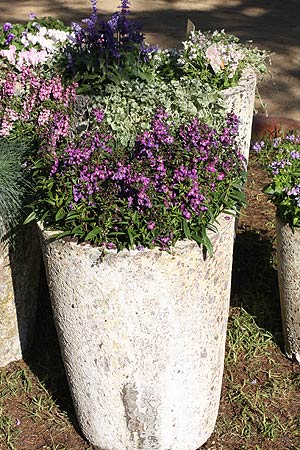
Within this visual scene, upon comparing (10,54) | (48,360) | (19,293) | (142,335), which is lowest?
(48,360)

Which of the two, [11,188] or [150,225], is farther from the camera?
[11,188]

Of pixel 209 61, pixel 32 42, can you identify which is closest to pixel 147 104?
pixel 209 61

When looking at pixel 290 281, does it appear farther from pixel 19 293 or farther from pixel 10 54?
pixel 10 54

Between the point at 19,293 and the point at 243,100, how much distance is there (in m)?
1.33

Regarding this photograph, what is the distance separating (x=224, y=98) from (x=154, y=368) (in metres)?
1.30

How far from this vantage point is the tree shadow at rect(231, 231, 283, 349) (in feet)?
13.4

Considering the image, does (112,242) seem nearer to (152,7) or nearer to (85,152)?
(85,152)

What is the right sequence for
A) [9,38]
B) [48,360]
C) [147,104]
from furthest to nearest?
1. [9,38]
2. [48,360]
3. [147,104]

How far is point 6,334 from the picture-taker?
377cm

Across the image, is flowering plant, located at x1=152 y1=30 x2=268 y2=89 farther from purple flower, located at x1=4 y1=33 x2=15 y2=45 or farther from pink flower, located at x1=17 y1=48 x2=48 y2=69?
purple flower, located at x1=4 y1=33 x2=15 y2=45

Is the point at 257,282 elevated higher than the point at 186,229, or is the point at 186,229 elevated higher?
the point at 186,229

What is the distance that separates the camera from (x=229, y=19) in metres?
8.31

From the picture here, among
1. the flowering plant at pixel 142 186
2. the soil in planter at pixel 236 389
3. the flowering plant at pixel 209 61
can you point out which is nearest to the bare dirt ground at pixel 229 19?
the flowering plant at pixel 209 61

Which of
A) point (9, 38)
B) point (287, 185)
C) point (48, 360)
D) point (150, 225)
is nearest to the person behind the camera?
point (150, 225)
